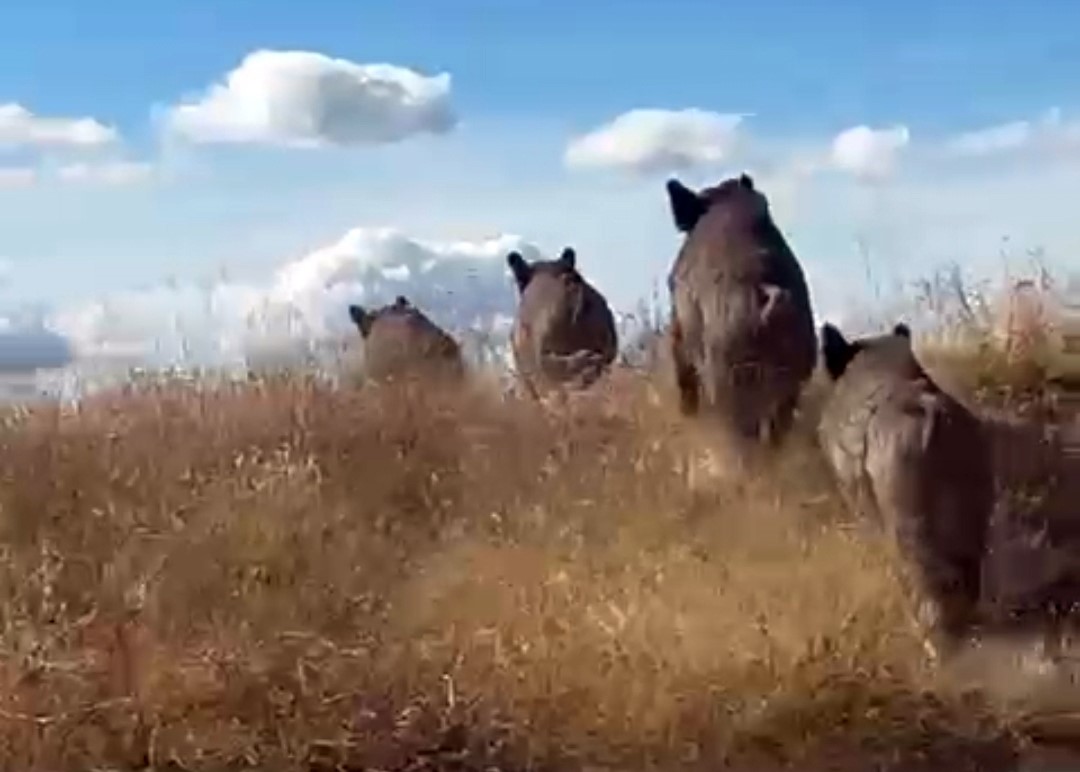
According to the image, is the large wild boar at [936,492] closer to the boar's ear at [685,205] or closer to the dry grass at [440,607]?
the dry grass at [440,607]

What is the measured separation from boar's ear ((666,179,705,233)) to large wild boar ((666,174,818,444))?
0.05 meters

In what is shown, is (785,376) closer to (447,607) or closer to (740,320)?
(740,320)

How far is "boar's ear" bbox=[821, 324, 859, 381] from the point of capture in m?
8.99

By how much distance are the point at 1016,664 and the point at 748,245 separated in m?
3.81

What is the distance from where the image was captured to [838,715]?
736 cm

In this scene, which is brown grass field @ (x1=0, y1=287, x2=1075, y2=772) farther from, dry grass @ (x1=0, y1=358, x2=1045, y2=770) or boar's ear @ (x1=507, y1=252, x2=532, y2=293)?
boar's ear @ (x1=507, y1=252, x2=532, y2=293)

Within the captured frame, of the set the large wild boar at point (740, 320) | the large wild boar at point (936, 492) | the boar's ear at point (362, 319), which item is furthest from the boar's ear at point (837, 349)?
the boar's ear at point (362, 319)

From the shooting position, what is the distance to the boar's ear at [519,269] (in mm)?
15586

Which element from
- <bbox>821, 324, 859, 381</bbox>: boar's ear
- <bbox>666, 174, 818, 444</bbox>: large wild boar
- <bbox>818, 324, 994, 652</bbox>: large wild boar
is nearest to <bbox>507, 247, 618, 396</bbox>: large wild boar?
<bbox>666, 174, 818, 444</bbox>: large wild boar

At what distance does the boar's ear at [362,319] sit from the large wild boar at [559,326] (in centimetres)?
153

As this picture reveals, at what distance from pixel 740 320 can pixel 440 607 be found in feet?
10.1

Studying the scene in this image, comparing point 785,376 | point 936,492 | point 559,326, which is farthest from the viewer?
point 559,326

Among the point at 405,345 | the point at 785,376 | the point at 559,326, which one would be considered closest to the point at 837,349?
the point at 785,376

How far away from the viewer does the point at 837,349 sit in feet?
29.6
